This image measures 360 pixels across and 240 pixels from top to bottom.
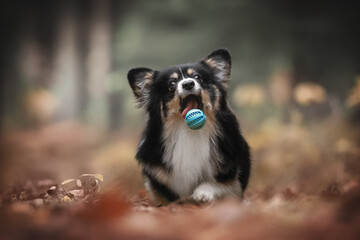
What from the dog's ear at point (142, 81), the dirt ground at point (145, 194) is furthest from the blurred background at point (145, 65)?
the dog's ear at point (142, 81)

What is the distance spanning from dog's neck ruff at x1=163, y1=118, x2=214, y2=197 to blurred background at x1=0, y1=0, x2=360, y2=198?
383 cm

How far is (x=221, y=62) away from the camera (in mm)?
3908

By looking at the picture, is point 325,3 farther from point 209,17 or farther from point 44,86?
point 44,86

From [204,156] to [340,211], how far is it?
154 centimetres

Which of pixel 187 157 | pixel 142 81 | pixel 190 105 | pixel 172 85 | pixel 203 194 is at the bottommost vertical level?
pixel 203 194

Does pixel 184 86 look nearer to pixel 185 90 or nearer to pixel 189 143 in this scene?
pixel 185 90

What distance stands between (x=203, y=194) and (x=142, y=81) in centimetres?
125

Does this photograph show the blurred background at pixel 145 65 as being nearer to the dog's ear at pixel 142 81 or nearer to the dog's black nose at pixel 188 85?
the dog's ear at pixel 142 81

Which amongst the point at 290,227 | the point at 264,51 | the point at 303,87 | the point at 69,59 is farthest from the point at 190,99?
the point at 69,59

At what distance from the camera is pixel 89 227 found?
6.70ft

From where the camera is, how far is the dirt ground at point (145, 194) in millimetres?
2025

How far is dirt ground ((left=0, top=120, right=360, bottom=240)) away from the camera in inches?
79.7

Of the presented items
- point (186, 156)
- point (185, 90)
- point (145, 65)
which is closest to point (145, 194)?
point (186, 156)

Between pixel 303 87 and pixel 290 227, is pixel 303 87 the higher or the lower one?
the higher one
